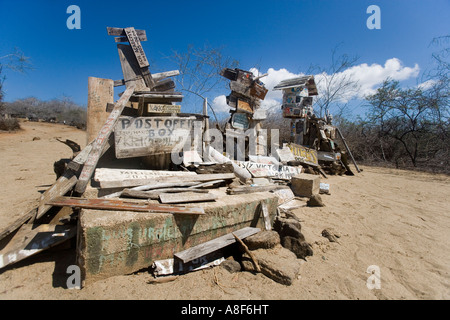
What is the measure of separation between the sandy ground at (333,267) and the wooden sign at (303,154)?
296 centimetres

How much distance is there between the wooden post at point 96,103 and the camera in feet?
14.8

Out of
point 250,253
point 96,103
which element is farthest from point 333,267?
→ point 96,103

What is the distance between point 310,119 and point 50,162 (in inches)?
435

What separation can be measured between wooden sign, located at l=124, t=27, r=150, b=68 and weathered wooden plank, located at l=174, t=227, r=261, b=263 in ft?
12.2

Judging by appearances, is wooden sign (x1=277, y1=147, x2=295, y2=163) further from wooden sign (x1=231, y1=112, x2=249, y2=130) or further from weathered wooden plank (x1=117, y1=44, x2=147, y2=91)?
weathered wooden plank (x1=117, y1=44, x2=147, y2=91)

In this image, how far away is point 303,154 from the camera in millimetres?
8523

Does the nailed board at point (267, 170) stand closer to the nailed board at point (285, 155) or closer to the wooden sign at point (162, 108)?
the nailed board at point (285, 155)

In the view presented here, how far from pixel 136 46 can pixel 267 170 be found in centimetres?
424

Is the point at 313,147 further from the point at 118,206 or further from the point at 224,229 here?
the point at 118,206

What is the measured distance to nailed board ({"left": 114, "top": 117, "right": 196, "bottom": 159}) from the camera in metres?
3.59

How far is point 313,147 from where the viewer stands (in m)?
9.66

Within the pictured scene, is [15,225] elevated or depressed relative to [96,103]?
depressed

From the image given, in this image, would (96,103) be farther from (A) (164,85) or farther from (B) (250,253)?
(B) (250,253)
